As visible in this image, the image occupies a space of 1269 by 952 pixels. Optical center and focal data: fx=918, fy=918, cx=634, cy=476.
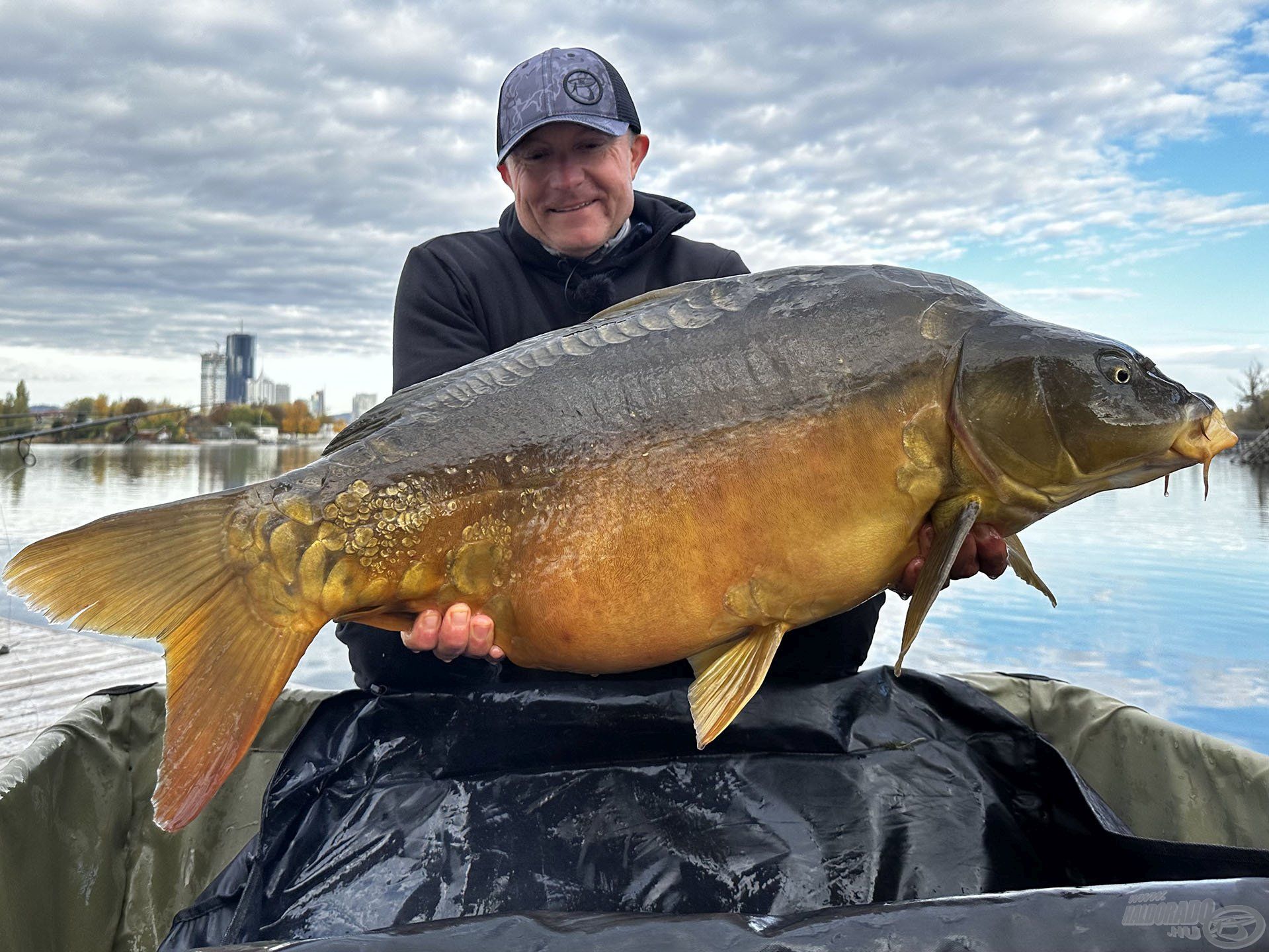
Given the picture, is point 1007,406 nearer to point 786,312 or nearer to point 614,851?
point 786,312

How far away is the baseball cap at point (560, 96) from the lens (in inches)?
89.5

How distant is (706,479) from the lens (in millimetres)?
1465

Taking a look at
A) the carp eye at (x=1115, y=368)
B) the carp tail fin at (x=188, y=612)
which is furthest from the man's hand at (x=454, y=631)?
the carp eye at (x=1115, y=368)

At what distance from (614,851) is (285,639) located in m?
0.67

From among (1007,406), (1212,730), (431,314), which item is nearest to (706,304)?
(1007,406)

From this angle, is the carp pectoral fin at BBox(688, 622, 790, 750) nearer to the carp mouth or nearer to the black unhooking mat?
the black unhooking mat

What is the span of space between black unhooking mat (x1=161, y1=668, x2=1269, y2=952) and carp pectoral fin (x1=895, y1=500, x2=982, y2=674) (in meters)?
0.38

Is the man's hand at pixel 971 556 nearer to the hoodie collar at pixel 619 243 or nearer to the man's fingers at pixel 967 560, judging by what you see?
the man's fingers at pixel 967 560

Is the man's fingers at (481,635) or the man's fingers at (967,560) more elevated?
the man's fingers at (967,560)

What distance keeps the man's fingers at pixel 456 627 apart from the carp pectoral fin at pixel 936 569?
0.69 m

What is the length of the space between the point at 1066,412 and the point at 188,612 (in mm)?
1410

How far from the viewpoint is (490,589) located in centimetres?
150

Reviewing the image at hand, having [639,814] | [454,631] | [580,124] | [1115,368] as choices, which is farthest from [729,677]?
[580,124]

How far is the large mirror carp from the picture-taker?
1444mm
